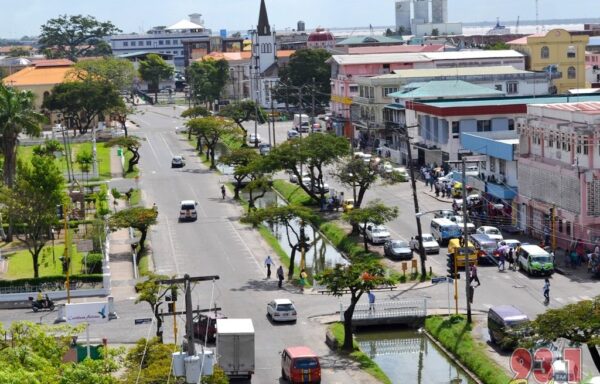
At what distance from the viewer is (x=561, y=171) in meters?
58.5

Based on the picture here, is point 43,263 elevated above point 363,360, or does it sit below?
above

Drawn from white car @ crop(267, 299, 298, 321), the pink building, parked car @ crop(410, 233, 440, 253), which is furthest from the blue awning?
white car @ crop(267, 299, 298, 321)

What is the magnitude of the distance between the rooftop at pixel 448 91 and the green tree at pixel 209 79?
5856cm

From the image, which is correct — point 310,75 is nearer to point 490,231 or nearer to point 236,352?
point 490,231

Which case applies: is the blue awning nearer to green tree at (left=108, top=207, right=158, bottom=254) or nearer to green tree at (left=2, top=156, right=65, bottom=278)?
green tree at (left=108, top=207, right=158, bottom=254)

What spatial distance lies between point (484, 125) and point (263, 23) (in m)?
82.6

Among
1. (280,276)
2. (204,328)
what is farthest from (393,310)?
(280,276)

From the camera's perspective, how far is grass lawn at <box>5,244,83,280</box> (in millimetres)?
59438

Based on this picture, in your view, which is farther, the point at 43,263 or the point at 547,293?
the point at 43,263

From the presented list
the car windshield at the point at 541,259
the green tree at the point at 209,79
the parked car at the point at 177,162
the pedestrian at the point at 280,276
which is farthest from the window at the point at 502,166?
the green tree at the point at 209,79

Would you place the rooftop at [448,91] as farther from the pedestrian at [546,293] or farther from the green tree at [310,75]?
the pedestrian at [546,293]

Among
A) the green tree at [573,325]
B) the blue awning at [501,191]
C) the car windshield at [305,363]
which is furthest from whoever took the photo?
the blue awning at [501,191]

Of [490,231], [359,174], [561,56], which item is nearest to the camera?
[490,231]

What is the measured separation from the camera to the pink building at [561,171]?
185ft
